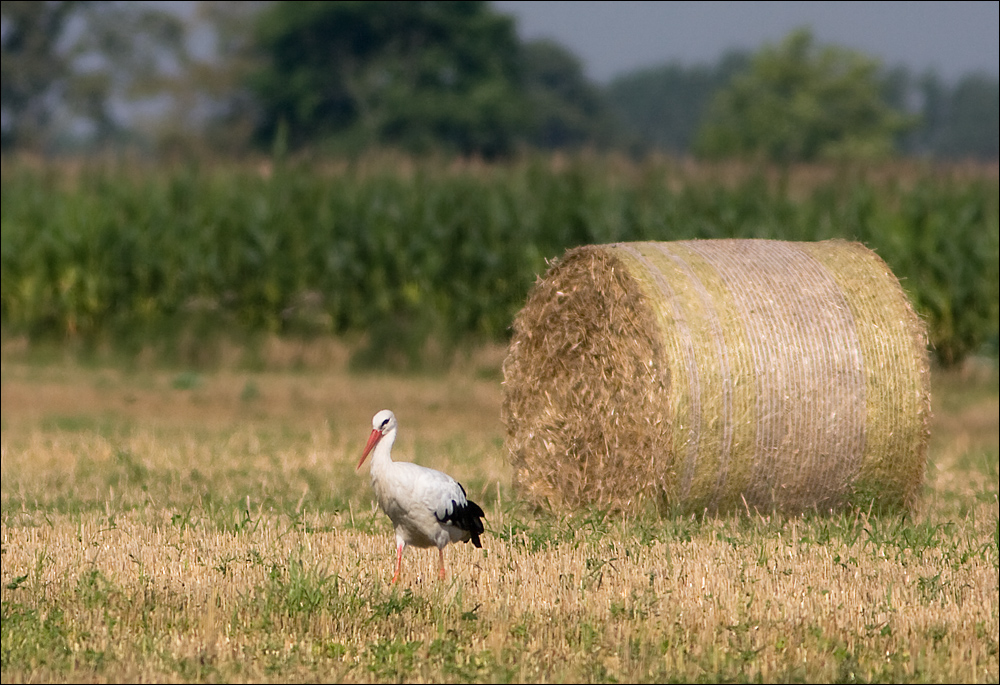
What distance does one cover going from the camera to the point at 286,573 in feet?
25.7

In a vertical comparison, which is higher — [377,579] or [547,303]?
[547,303]

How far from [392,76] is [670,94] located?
3941 inches

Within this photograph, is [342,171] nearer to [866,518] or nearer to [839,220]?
[839,220]

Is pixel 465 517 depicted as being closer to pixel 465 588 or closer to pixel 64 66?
pixel 465 588

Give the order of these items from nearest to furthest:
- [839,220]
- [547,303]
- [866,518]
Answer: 1. [866,518]
2. [547,303]
3. [839,220]

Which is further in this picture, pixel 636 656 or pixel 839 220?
pixel 839 220

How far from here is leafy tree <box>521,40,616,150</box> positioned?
8444cm

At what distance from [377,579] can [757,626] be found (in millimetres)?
2096

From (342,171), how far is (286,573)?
15404 millimetres

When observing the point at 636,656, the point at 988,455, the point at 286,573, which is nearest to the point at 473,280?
the point at 988,455

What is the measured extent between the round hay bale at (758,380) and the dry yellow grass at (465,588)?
327 millimetres

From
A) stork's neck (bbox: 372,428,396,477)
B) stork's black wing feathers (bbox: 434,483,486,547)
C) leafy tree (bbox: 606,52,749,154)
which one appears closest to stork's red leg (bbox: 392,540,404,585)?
stork's black wing feathers (bbox: 434,483,486,547)

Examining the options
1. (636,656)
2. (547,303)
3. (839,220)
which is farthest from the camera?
(839,220)

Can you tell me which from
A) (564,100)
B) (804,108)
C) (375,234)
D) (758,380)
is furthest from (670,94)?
(758,380)
